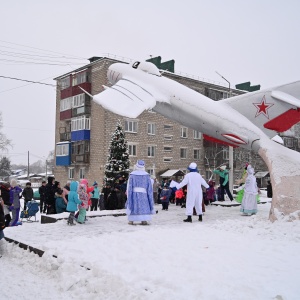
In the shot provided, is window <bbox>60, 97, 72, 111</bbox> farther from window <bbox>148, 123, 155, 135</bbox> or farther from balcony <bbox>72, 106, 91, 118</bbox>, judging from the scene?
window <bbox>148, 123, 155, 135</bbox>

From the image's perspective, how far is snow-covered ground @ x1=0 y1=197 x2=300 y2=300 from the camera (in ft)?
15.3

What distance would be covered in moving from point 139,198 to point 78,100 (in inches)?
1076

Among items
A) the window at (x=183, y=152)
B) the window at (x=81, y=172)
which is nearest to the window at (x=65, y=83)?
the window at (x=81, y=172)

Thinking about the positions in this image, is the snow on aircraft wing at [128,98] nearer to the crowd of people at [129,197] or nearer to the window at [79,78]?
the crowd of people at [129,197]

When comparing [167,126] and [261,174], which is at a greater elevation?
[167,126]

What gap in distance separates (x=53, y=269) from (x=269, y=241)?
4.46m

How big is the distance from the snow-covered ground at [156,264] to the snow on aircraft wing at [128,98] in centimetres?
330

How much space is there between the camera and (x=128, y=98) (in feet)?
34.9

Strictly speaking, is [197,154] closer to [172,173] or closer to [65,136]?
[172,173]

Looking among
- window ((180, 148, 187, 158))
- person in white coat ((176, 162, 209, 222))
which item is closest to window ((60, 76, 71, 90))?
window ((180, 148, 187, 158))

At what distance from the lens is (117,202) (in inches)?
558

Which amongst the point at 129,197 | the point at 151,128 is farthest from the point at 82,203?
the point at 151,128

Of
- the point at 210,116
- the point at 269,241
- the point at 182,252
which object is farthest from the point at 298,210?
the point at 182,252

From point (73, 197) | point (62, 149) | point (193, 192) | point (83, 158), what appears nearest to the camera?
point (73, 197)
